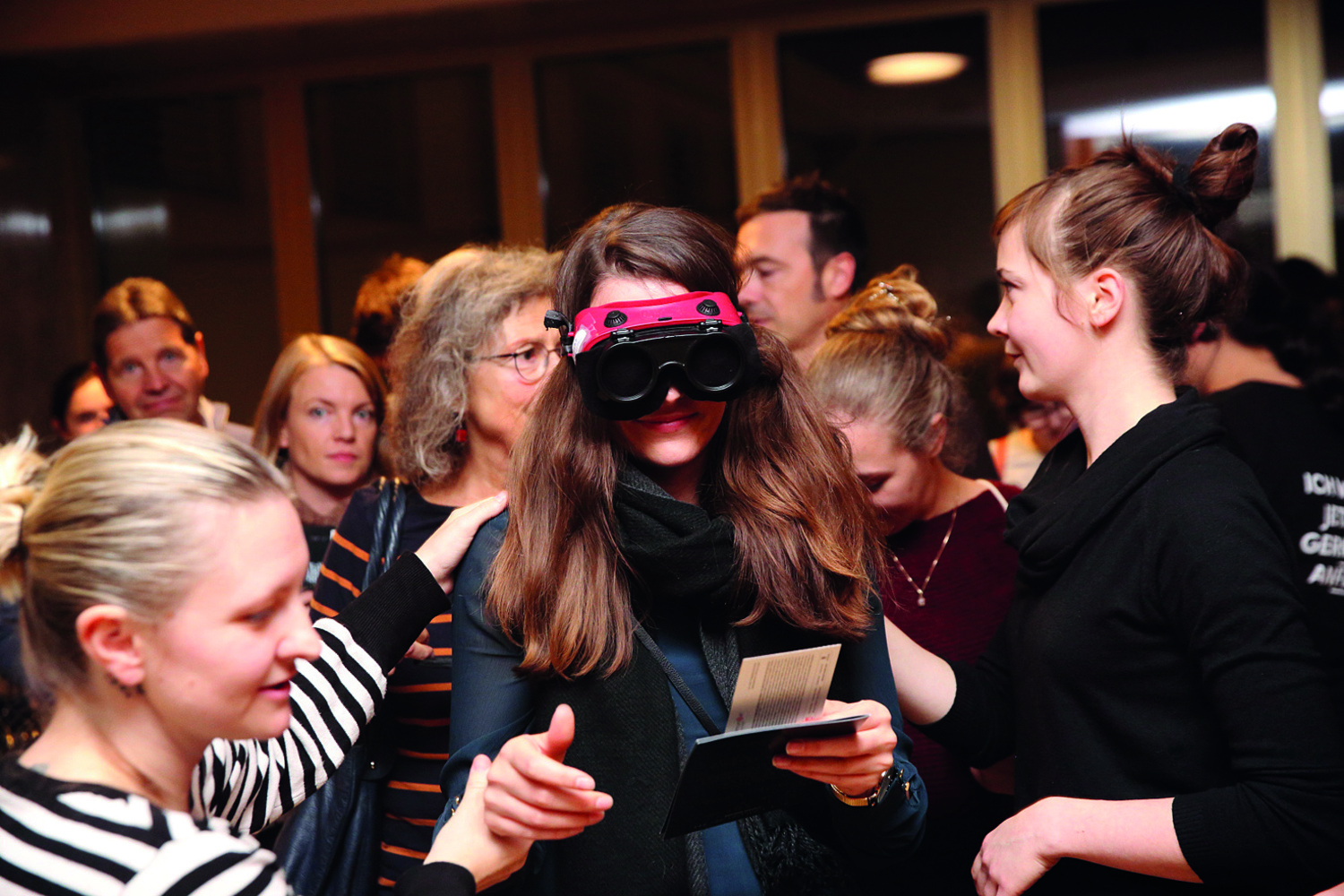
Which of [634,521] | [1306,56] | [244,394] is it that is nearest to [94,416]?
[244,394]

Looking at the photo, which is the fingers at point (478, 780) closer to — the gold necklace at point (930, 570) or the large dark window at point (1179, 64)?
the gold necklace at point (930, 570)

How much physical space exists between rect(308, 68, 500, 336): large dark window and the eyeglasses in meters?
3.38

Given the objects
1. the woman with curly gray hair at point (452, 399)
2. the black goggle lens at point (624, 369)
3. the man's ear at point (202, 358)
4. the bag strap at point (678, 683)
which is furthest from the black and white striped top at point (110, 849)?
the man's ear at point (202, 358)

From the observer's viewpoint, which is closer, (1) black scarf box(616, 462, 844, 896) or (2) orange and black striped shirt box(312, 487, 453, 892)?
(1) black scarf box(616, 462, 844, 896)

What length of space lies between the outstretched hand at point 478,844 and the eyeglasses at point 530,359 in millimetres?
1015

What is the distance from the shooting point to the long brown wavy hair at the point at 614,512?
1.50m

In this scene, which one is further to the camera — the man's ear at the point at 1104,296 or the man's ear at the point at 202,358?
the man's ear at the point at 202,358

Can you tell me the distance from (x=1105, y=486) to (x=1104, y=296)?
0.28 m

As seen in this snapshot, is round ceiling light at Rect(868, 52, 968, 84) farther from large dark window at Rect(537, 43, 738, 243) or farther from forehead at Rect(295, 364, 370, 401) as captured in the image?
forehead at Rect(295, 364, 370, 401)

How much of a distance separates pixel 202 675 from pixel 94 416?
3.38 metres

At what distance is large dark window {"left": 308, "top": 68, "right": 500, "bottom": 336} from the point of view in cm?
553

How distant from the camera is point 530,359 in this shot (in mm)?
2268

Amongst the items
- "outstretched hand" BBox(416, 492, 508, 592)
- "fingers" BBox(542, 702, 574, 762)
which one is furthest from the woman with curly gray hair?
"fingers" BBox(542, 702, 574, 762)

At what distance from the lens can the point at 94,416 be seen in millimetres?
4105
